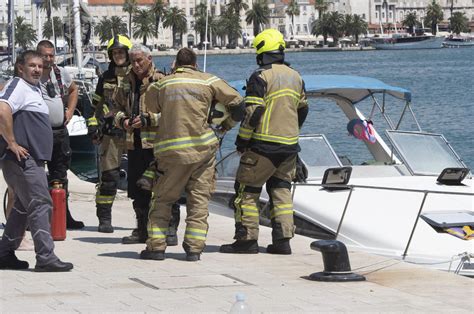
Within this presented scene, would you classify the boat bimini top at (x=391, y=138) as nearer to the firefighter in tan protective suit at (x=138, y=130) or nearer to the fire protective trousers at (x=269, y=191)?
the firefighter in tan protective suit at (x=138, y=130)

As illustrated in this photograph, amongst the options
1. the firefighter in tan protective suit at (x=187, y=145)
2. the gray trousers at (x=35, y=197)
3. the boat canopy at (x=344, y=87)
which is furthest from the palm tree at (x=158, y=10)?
the gray trousers at (x=35, y=197)

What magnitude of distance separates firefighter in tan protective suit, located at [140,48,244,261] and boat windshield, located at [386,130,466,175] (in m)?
4.92

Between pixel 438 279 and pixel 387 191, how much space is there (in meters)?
3.08

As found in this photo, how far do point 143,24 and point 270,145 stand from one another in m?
176

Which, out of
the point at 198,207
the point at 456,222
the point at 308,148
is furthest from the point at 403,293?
the point at 308,148

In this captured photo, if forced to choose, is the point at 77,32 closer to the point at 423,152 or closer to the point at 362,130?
the point at 362,130

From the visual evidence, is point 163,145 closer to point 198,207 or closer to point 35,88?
point 198,207

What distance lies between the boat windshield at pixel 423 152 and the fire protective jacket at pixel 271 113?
4.13 metres

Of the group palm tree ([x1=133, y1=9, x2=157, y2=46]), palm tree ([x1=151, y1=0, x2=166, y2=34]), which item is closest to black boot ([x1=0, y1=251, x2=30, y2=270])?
palm tree ([x1=133, y1=9, x2=157, y2=46])

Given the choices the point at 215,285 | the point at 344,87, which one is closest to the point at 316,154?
the point at 344,87

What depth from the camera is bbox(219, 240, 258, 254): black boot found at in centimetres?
1080

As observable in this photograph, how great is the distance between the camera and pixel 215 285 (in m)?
9.05

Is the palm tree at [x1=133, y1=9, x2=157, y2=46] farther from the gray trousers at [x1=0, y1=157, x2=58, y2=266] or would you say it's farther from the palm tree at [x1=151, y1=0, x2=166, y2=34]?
the gray trousers at [x1=0, y1=157, x2=58, y2=266]

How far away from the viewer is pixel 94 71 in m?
38.8
